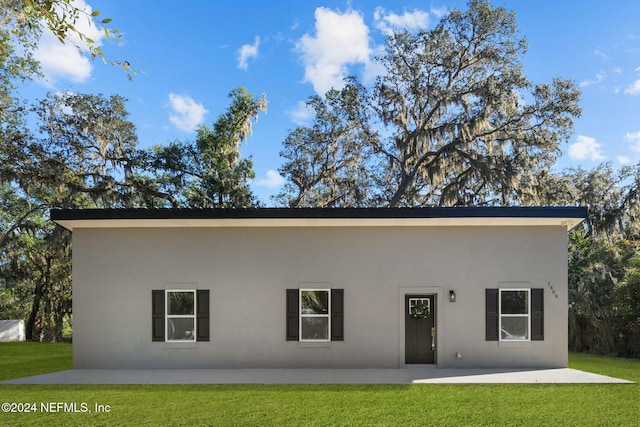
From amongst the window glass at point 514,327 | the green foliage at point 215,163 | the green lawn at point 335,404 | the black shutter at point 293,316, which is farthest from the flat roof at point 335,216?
the green foliage at point 215,163

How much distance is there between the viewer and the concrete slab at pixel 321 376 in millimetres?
8008

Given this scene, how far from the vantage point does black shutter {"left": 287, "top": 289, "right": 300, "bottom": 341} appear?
9.41m

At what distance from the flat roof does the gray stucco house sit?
10 cm

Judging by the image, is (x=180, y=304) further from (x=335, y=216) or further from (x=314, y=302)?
(x=335, y=216)

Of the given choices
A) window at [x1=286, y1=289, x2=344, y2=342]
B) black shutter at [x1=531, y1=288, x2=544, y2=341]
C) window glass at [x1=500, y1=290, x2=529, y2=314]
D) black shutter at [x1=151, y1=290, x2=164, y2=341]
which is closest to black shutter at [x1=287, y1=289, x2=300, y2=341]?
window at [x1=286, y1=289, x2=344, y2=342]

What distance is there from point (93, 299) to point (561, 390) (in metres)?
8.69

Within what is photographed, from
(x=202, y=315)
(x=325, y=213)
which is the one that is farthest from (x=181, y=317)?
(x=325, y=213)

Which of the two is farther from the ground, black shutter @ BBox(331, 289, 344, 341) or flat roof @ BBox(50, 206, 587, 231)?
flat roof @ BBox(50, 206, 587, 231)

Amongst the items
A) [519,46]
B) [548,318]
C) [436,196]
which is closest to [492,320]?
[548,318]

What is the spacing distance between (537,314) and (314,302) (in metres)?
4.43

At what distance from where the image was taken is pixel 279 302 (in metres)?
9.50

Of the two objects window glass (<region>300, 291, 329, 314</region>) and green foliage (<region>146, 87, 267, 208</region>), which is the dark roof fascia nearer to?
window glass (<region>300, 291, 329, 314</region>)

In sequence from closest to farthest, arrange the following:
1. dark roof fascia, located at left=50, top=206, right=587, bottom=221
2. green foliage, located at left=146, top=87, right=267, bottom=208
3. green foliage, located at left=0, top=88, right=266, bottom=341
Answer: dark roof fascia, located at left=50, top=206, right=587, bottom=221
green foliage, located at left=0, top=88, right=266, bottom=341
green foliage, located at left=146, top=87, right=267, bottom=208

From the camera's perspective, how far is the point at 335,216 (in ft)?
29.6
